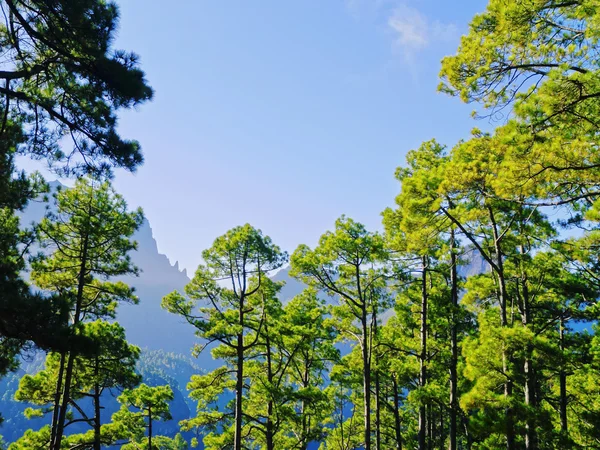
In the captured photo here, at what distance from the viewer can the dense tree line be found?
546cm

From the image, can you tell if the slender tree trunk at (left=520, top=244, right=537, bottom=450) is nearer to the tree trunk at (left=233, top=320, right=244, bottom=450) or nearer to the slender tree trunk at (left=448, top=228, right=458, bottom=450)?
the slender tree trunk at (left=448, top=228, right=458, bottom=450)

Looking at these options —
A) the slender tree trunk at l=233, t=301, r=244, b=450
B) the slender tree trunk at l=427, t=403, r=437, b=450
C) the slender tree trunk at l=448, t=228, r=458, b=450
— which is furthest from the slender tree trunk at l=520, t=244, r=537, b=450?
the slender tree trunk at l=233, t=301, r=244, b=450

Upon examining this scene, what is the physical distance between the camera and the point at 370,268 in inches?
510

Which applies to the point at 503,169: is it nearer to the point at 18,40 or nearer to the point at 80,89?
the point at 80,89

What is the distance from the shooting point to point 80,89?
239 inches

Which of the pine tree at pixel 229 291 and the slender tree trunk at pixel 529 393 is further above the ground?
the pine tree at pixel 229 291

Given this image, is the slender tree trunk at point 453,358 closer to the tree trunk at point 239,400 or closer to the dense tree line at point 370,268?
the dense tree line at point 370,268

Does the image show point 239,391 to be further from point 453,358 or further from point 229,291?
point 453,358

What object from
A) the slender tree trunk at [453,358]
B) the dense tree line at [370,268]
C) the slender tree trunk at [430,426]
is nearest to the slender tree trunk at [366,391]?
the dense tree line at [370,268]

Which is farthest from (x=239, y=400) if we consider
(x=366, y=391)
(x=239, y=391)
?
(x=366, y=391)

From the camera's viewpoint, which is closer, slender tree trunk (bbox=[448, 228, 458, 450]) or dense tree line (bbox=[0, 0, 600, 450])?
dense tree line (bbox=[0, 0, 600, 450])

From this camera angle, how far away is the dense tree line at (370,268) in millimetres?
5457

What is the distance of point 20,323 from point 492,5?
8775 millimetres

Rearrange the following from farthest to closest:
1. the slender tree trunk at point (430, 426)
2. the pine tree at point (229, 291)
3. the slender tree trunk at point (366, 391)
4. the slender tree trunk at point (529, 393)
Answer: the slender tree trunk at point (430, 426) < the pine tree at point (229, 291) < the slender tree trunk at point (366, 391) < the slender tree trunk at point (529, 393)
